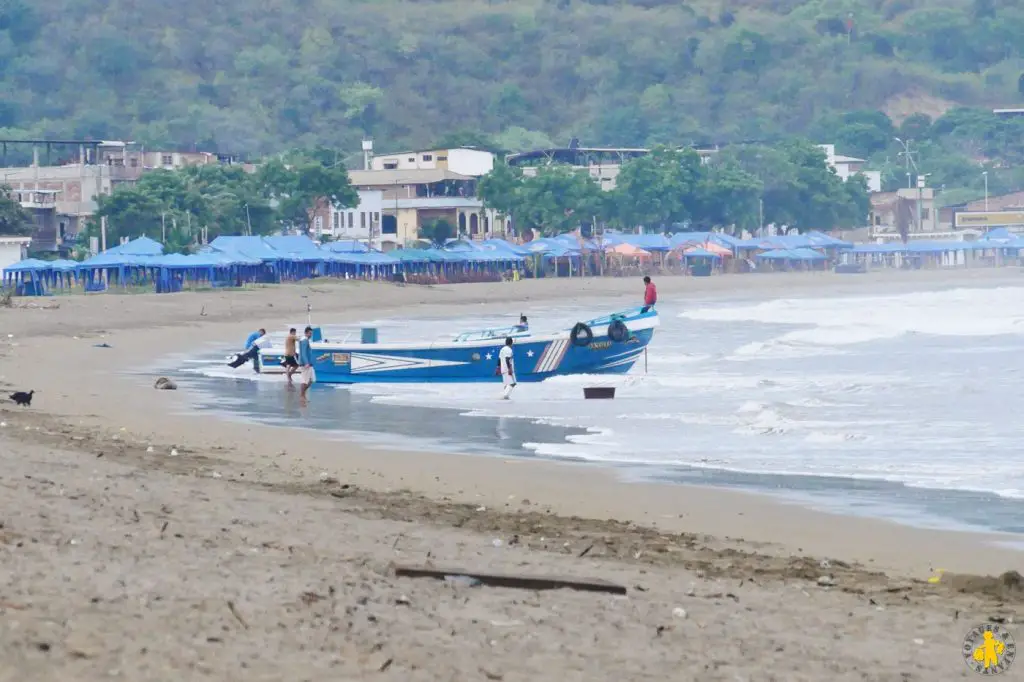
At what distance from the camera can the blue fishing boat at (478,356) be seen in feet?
96.4

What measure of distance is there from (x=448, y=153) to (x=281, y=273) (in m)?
43.5

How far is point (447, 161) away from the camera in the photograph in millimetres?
122438

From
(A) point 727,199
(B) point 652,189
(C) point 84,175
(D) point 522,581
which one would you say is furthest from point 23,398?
(A) point 727,199

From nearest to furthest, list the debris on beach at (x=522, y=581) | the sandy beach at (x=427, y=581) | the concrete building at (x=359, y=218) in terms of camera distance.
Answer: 1. the sandy beach at (x=427, y=581)
2. the debris on beach at (x=522, y=581)
3. the concrete building at (x=359, y=218)

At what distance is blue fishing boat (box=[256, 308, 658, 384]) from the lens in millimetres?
29391

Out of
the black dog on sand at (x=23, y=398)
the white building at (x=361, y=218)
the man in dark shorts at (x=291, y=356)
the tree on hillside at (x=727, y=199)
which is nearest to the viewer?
the black dog on sand at (x=23, y=398)

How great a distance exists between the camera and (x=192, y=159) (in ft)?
421

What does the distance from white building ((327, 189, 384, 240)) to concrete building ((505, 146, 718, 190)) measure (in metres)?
16.8

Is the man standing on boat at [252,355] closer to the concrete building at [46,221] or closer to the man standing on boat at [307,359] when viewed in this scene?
the man standing on boat at [307,359]

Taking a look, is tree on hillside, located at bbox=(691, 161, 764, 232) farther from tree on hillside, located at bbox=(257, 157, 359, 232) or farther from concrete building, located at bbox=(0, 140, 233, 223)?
concrete building, located at bbox=(0, 140, 233, 223)

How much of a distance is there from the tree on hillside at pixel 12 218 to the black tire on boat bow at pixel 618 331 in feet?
176

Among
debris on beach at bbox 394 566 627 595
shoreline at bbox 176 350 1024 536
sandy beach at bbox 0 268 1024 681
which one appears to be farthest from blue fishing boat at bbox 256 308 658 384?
debris on beach at bbox 394 566 627 595

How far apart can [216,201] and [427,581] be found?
87.5 meters

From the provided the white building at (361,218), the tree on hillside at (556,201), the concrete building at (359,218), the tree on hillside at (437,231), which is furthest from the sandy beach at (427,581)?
the tree on hillside at (556,201)
